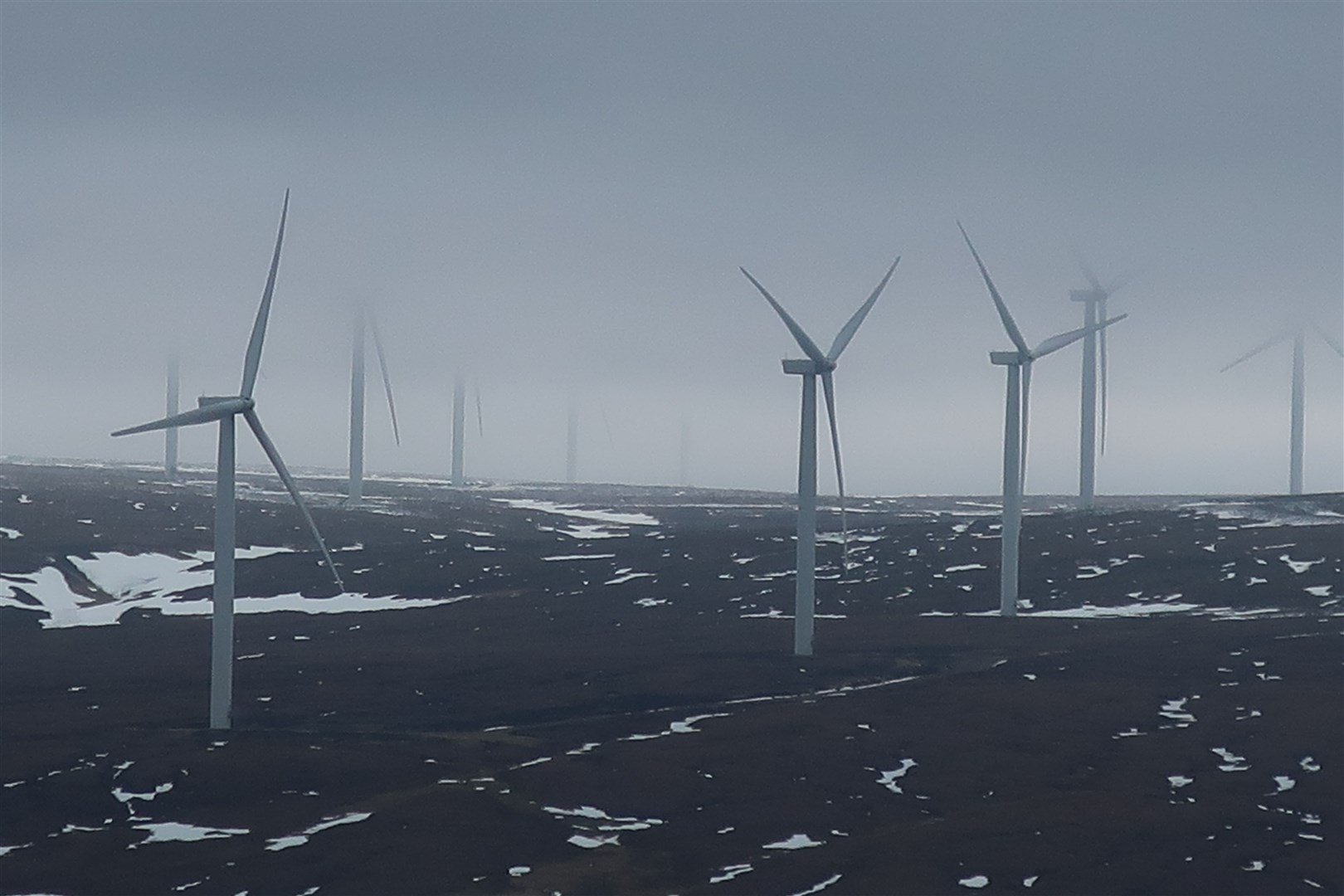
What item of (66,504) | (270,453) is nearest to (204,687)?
(270,453)

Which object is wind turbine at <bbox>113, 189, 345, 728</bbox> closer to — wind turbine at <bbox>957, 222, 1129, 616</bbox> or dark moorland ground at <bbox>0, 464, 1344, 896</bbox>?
dark moorland ground at <bbox>0, 464, 1344, 896</bbox>

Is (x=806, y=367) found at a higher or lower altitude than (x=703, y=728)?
higher

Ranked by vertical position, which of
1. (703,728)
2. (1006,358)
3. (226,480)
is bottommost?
(703,728)

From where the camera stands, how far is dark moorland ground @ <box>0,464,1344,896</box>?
3234cm

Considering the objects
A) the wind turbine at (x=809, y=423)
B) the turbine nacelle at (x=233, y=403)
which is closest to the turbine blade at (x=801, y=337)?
the wind turbine at (x=809, y=423)

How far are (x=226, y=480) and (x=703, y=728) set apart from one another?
14507 mm

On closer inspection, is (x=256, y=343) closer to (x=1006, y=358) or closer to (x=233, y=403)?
(x=233, y=403)

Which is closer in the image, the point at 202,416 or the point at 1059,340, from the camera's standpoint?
the point at 202,416

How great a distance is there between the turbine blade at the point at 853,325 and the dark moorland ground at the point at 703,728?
1088 centimetres

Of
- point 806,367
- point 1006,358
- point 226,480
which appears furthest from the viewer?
point 1006,358

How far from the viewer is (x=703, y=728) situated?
155ft

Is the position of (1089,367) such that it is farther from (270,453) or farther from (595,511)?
(270,453)

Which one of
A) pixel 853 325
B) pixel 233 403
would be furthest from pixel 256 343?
pixel 853 325

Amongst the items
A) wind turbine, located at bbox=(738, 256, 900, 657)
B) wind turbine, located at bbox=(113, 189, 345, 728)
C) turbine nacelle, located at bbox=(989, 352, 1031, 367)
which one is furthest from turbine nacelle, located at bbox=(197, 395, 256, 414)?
turbine nacelle, located at bbox=(989, 352, 1031, 367)
